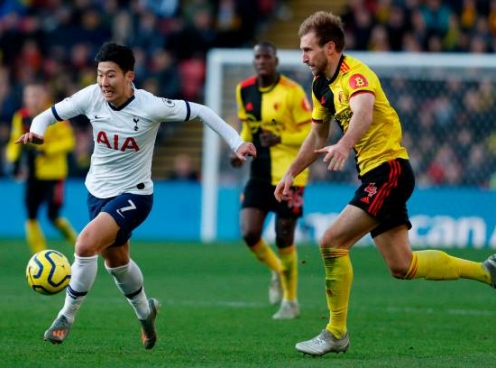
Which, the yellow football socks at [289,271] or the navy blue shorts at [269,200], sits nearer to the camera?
the yellow football socks at [289,271]

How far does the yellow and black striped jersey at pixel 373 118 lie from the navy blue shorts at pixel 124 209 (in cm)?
151

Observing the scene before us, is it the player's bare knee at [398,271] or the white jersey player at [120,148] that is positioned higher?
the white jersey player at [120,148]

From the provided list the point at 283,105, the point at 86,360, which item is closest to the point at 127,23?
the point at 283,105

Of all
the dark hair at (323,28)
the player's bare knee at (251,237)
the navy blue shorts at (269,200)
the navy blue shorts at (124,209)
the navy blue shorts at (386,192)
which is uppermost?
the dark hair at (323,28)

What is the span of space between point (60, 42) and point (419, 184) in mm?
8059

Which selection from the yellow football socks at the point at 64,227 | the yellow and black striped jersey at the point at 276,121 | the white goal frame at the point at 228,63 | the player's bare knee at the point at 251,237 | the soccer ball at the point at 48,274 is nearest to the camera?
the soccer ball at the point at 48,274

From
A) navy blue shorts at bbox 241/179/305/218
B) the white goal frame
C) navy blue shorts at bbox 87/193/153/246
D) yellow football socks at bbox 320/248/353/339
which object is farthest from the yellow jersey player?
the white goal frame

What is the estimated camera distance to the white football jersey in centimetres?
869

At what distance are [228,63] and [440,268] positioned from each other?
1198 centimetres

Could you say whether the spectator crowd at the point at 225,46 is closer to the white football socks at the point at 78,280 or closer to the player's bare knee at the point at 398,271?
the player's bare knee at the point at 398,271

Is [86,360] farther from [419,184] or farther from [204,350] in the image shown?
[419,184]

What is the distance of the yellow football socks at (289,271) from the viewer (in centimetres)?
1121

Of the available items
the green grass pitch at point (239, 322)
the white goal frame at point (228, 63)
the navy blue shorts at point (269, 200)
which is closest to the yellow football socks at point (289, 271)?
the green grass pitch at point (239, 322)

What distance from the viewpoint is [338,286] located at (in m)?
8.27
